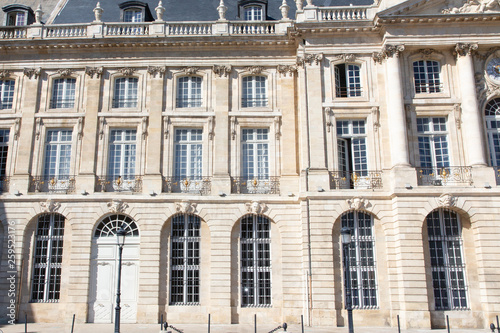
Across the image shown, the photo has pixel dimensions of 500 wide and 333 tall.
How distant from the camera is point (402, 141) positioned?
20.4 m

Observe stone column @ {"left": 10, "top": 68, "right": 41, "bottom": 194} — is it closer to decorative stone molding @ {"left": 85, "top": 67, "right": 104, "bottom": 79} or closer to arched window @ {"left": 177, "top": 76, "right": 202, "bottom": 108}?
decorative stone molding @ {"left": 85, "top": 67, "right": 104, "bottom": 79}

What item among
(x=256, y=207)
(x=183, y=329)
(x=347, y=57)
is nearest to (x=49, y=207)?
(x=183, y=329)

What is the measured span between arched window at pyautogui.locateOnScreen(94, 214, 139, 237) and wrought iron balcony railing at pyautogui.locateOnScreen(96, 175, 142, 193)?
1.12 metres

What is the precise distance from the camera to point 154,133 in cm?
2200

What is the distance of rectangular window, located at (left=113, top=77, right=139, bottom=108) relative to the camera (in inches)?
893

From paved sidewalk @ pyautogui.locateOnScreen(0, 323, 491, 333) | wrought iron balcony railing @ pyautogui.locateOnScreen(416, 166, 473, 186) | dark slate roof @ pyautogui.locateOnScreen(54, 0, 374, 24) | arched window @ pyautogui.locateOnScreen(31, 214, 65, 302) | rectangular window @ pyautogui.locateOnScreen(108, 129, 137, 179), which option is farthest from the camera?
dark slate roof @ pyautogui.locateOnScreen(54, 0, 374, 24)

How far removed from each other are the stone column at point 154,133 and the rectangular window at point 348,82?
299 inches

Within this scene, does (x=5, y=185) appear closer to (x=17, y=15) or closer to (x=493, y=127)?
(x=17, y=15)

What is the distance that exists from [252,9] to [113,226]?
1192cm

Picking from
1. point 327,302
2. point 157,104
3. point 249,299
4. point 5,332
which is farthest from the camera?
point 157,104

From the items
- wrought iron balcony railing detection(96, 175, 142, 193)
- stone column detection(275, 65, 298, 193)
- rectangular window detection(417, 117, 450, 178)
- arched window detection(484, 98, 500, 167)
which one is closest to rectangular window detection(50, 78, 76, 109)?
wrought iron balcony railing detection(96, 175, 142, 193)

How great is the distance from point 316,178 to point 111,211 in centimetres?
843

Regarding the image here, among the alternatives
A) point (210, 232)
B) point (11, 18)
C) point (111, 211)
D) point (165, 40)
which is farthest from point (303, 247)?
point (11, 18)

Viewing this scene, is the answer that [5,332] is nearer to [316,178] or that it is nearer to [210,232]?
[210,232]
